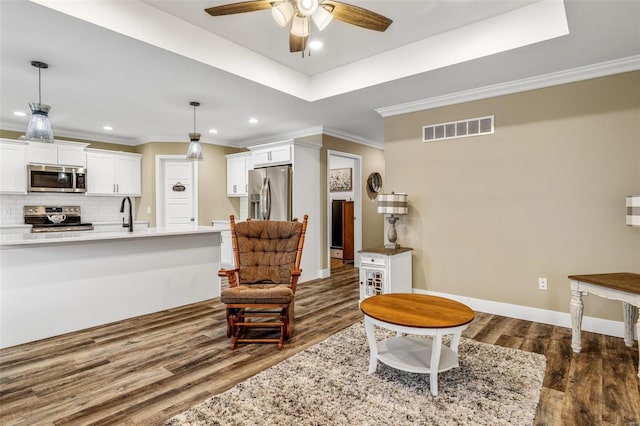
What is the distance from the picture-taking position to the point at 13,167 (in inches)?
204

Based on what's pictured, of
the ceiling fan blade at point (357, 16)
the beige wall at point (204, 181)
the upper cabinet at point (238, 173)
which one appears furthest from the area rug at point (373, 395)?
the beige wall at point (204, 181)

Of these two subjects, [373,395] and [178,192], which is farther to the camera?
[178,192]

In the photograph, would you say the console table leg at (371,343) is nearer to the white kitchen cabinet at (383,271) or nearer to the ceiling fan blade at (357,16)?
the white kitchen cabinet at (383,271)

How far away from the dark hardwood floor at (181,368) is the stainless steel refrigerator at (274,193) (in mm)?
1933

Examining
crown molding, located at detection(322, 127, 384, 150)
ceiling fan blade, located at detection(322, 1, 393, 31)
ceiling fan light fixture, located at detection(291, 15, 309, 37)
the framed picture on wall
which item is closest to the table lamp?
crown molding, located at detection(322, 127, 384, 150)

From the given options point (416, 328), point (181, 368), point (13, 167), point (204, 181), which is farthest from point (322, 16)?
point (13, 167)

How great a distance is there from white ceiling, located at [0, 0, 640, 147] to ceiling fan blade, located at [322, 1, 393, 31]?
486mm

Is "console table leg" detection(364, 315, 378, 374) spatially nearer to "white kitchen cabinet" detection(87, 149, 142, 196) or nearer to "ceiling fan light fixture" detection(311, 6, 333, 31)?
"ceiling fan light fixture" detection(311, 6, 333, 31)

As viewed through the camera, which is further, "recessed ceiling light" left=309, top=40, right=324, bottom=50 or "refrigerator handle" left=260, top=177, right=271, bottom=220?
"refrigerator handle" left=260, top=177, right=271, bottom=220

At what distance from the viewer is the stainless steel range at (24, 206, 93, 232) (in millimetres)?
5477

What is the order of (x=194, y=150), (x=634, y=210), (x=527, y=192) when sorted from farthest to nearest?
(x=194, y=150)
(x=527, y=192)
(x=634, y=210)

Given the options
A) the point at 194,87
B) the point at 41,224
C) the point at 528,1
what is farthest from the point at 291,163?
the point at 41,224

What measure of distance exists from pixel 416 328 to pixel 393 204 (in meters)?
2.19

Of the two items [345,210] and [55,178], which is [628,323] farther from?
[55,178]
